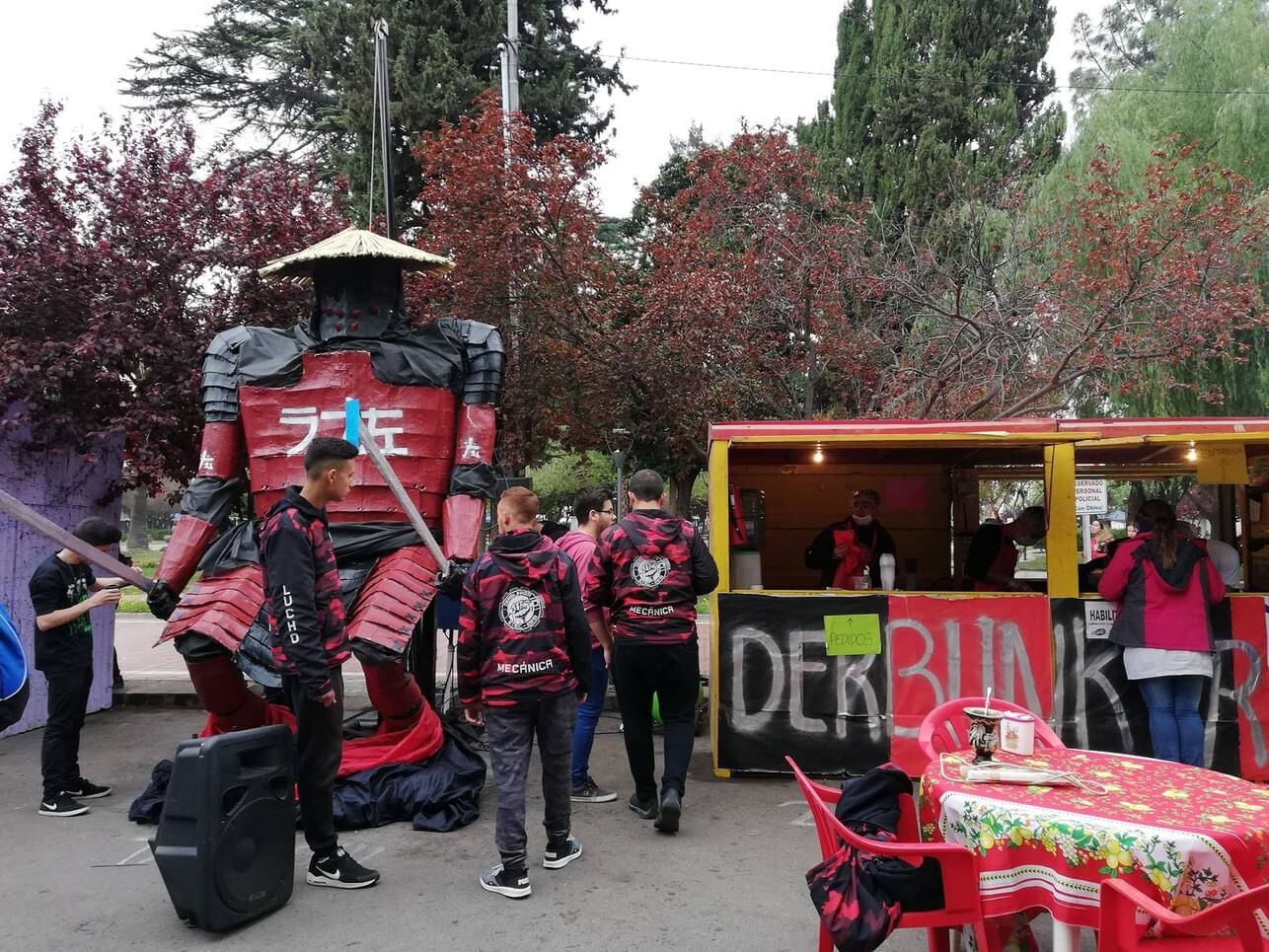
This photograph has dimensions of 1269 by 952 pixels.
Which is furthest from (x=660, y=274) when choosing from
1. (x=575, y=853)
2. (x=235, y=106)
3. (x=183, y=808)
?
(x=235, y=106)

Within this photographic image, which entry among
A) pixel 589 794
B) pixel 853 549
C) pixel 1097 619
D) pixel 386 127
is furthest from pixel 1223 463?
pixel 386 127

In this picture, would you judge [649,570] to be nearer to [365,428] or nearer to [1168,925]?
[365,428]

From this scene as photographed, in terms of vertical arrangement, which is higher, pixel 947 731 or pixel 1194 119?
pixel 1194 119

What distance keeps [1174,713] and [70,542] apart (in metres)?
5.88

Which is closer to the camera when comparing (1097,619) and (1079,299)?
(1097,619)

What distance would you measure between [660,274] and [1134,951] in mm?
7446

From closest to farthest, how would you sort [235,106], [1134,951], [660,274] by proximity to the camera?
[1134,951], [660,274], [235,106]

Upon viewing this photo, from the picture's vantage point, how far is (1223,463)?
568 centimetres

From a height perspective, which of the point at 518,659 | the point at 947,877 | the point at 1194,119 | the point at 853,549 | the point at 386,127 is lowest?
the point at 947,877

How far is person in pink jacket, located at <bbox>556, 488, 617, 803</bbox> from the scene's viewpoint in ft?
17.2

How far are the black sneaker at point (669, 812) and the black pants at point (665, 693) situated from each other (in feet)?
0.15

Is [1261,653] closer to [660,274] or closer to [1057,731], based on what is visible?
[1057,731]

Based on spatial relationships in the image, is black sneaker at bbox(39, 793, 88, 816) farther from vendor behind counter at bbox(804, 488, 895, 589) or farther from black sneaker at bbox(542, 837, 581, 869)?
vendor behind counter at bbox(804, 488, 895, 589)

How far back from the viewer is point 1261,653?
5.50 meters
